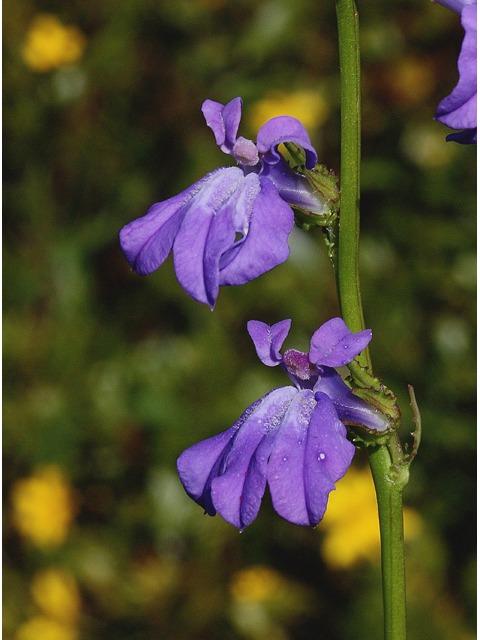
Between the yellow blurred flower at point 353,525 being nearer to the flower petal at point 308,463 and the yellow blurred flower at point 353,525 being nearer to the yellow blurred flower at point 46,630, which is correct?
the yellow blurred flower at point 46,630

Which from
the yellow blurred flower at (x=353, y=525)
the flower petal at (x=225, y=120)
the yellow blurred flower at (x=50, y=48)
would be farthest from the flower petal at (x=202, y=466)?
the yellow blurred flower at (x=50, y=48)

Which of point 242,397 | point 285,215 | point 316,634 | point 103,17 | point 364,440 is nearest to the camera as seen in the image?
point 285,215

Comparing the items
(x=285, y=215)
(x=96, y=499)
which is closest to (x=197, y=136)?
(x=96, y=499)

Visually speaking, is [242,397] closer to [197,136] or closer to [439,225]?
[439,225]

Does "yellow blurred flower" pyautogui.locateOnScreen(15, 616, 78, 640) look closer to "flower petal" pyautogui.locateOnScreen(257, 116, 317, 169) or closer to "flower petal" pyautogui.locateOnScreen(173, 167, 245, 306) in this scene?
"flower petal" pyautogui.locateOnScreen(173, 167, 245, 306)

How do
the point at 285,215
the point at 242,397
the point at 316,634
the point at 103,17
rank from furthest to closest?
the point at 103,17 → the point at 242,397 → the point at 316,634 → the point at 285,215

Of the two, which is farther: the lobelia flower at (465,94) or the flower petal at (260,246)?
the flower petal at (260,246)
